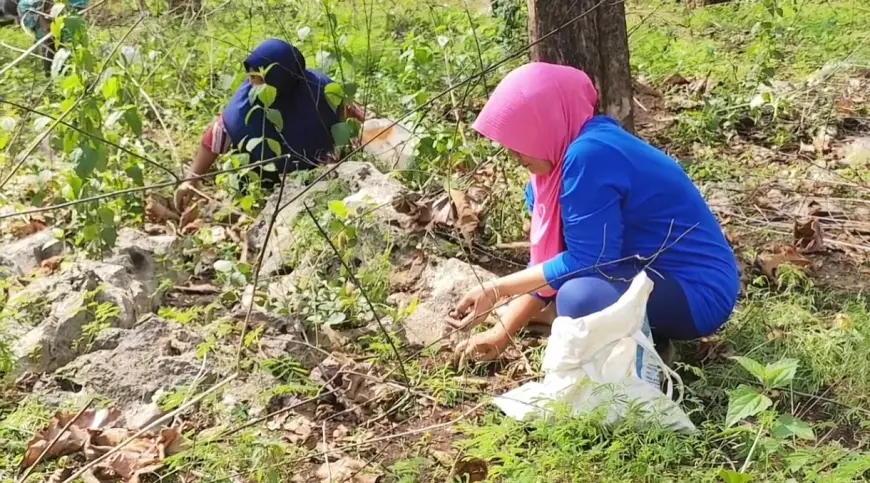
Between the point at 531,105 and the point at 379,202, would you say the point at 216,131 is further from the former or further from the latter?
the point at 531,105

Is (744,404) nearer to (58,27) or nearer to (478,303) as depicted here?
(478,303)

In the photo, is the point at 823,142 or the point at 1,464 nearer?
the point at 1,464

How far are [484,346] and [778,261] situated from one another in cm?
115

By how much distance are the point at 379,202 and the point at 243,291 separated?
25.8 inches

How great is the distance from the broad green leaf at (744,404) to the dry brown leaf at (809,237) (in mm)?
1409

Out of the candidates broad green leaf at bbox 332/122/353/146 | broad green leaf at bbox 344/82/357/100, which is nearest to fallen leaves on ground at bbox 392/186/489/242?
broad green leaf at bbox 332/122/353/146

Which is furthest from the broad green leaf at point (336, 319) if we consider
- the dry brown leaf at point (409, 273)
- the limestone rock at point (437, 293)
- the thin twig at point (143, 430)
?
the thin twig at point (143, 430)

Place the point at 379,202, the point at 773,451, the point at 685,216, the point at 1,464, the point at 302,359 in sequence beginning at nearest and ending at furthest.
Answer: the point at 773,451, the point at 1,464, the point at 685,216, the point at 302,359, the point at 379,202

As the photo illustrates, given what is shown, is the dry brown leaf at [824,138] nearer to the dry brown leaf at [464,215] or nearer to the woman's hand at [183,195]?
the dry brown leaf at [464,215]

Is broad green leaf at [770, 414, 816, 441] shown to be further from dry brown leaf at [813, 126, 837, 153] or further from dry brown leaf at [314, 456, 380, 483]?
dry brown leaf at [813, 126, 837, 153]

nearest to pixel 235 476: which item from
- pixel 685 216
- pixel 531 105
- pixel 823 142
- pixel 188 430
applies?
pixel 188 430

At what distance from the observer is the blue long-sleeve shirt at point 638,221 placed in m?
2.24

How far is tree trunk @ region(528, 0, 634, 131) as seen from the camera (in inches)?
133

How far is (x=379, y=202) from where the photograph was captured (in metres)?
3.25
